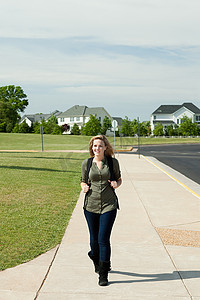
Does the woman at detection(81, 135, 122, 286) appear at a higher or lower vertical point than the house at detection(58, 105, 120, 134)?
lower

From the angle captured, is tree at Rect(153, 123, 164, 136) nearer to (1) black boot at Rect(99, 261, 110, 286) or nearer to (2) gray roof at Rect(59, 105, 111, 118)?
(2) gray roof at Rect(59, 105, 111, 118)

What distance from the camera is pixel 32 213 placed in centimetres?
851

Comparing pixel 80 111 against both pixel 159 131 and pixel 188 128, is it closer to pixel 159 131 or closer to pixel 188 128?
pixel 159 131

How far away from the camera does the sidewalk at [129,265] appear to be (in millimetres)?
4383

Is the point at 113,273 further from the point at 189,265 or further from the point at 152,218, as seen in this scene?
the point at 152,218

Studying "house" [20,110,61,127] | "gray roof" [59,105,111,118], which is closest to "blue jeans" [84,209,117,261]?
"gray roof" [59,105,111,118]

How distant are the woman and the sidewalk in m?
0.31

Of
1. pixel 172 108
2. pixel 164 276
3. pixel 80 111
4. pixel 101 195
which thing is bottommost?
pixel 164 276

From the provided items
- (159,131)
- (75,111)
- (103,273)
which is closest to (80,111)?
(75,111)

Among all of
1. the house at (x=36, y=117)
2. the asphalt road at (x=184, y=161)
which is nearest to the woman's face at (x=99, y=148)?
the asphalt road at (x=184, y=161)

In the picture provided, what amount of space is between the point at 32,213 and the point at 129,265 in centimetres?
370

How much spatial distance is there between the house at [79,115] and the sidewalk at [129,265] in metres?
→ 112

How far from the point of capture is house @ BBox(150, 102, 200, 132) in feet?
382

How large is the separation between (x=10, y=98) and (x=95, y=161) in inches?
4263
